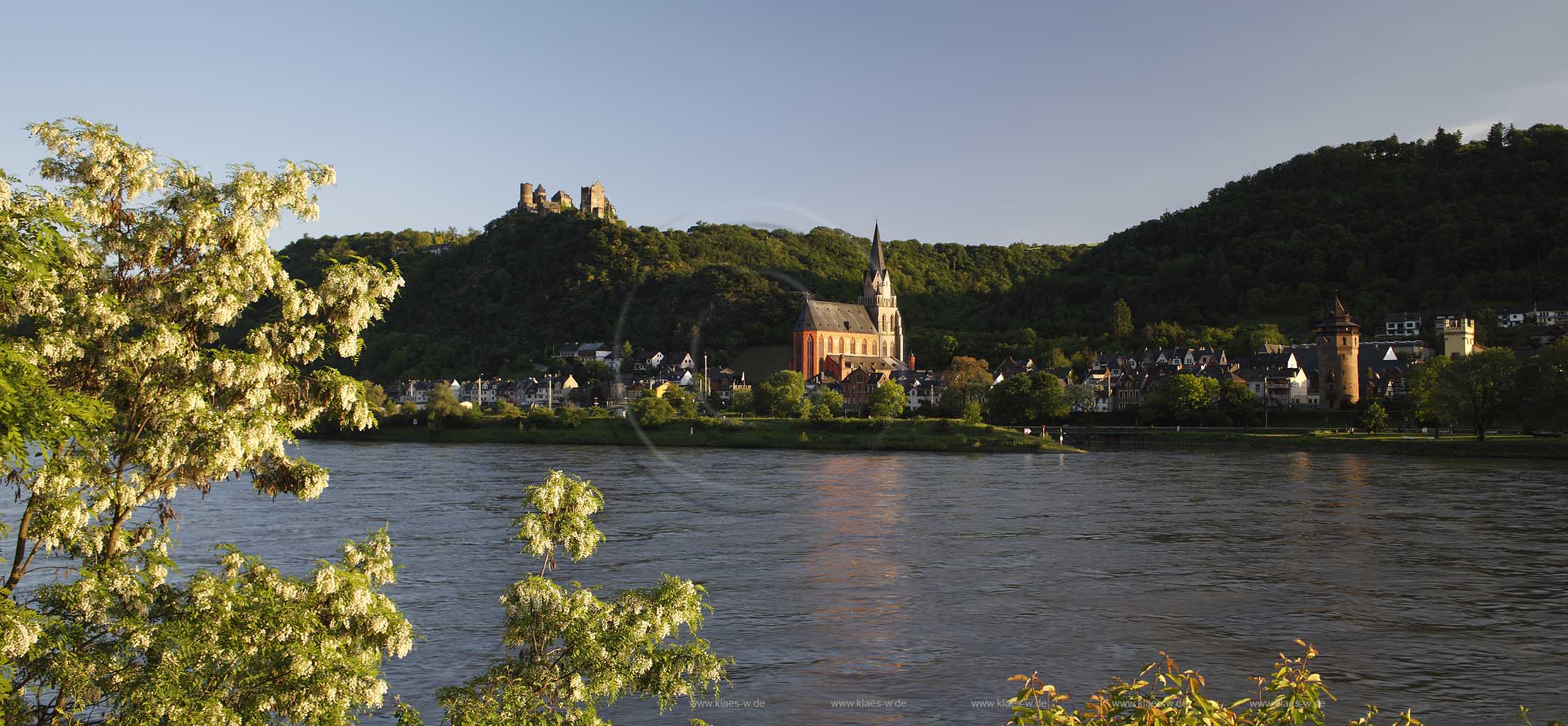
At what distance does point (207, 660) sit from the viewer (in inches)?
360

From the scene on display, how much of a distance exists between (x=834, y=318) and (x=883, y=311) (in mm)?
11947

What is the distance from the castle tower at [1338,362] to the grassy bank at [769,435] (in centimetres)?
3579

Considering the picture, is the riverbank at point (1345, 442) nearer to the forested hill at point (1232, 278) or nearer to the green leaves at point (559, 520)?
the forested hill at point (1232, 278)

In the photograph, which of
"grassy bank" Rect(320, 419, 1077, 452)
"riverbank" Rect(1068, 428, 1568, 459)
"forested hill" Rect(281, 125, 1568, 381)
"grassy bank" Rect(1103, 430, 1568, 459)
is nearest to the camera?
"grassy bank" Rect(1103, 430, 1568, 459)

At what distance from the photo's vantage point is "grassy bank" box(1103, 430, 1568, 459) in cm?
7150

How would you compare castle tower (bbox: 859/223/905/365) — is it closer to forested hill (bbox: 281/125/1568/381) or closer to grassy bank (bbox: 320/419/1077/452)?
forested hill (bbox: 281/125/1568/381)

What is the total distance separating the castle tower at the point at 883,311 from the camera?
168 m

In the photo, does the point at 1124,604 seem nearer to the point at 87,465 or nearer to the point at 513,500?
the point at 87,465

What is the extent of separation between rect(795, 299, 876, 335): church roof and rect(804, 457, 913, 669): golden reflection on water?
10002 centimetres

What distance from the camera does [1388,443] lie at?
7762 cm

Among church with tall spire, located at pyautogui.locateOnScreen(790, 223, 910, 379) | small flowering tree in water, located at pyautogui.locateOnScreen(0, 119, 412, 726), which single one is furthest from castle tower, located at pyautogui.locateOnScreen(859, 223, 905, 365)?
small flowering tree in water, located at pyautogui.locateOnScreen(0, 119, 412, 726)

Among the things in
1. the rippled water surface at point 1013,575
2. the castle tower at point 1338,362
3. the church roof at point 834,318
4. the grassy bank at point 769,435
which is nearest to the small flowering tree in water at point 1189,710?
the rippled water surface at point 1013,575

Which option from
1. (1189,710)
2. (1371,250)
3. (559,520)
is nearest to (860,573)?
(559,520)

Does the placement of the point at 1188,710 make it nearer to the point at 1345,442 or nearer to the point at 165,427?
the point at 165,427
